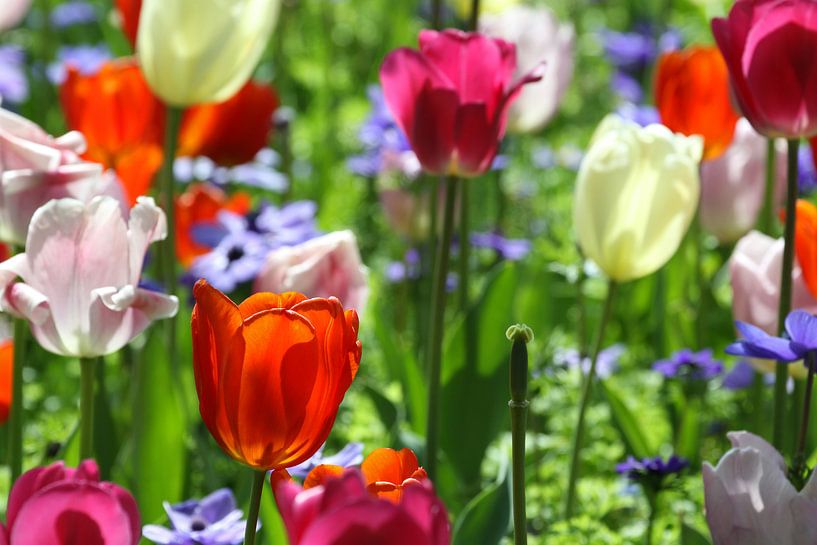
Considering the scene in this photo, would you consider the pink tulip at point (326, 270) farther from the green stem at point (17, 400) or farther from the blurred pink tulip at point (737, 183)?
the blurred pink tulip at point (737, 183)

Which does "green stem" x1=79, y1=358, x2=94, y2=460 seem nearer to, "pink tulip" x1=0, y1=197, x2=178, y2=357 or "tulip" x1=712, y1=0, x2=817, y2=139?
"pink tulip" x1=0, y1=197, x2=178, y2=357

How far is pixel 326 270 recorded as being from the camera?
4.72 feet

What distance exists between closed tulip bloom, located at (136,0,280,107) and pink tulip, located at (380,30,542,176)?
1.13 feet

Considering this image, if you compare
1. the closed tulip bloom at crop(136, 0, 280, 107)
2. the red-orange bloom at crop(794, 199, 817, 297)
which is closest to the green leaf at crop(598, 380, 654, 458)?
the red-orange bloom at crop(794, 199, 817, 297)

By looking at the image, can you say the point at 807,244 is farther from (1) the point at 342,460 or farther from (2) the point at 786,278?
(1) the point at 342,460

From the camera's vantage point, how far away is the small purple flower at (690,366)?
5.17 ft

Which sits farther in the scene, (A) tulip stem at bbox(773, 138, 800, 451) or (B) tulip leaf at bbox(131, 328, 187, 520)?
(B) tulip leaf at bbox(131, 328, 187, 520)

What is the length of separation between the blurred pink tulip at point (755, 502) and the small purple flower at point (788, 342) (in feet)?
0.39

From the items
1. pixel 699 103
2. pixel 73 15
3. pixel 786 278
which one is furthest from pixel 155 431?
pixel 73 15

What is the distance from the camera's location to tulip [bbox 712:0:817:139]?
1210mm

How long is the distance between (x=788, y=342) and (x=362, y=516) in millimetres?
527

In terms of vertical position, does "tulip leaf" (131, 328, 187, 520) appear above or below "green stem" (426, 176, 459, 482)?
below

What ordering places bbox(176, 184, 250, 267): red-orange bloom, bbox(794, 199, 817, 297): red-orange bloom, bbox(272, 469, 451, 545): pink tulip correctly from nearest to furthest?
bbox(272, 469, 451, 545): pink tulip → bbox(794, 199, 817, 297): red-orange bloom → bbox(176, 184, 250, 267): red-orange bloom

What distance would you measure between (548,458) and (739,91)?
734 mm
